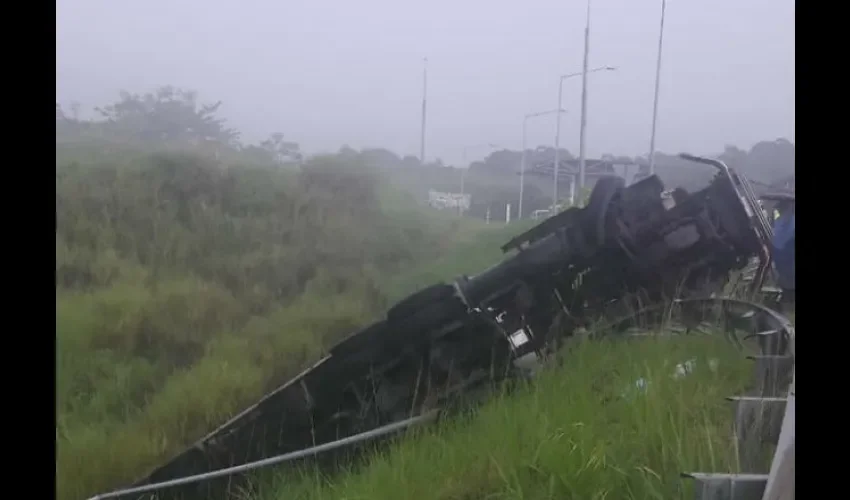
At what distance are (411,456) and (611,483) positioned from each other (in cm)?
29

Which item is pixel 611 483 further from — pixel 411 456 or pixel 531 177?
pixel 531 177

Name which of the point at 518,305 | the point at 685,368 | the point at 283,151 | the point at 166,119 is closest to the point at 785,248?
the point at 685,368

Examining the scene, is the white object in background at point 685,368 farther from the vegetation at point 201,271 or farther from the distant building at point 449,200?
the distant building at point 449,200

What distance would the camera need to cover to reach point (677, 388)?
1.09 meters

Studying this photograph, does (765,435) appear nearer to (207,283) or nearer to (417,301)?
(417,301)

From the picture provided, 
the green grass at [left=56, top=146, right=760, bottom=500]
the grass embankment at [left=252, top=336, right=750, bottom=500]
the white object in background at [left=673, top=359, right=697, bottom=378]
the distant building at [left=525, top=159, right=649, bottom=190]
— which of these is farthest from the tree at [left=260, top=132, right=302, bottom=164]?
the white object in background at [left=673, top=359, right=697, bottom=378]

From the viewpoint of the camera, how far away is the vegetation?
1.16 meters

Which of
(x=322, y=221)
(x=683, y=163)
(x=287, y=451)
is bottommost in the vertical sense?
(x=287, y=451)

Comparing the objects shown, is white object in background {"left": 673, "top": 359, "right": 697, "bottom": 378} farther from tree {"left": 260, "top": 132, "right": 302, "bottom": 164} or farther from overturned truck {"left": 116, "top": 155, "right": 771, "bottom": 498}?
tree {"left": 260, "top": 132, "right": 302, "bottom": 164}

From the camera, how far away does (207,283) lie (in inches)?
45.5

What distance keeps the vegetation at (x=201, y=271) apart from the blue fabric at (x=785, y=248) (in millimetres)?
307

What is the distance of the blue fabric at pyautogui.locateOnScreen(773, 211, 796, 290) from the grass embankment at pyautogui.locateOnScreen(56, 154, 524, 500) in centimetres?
43
